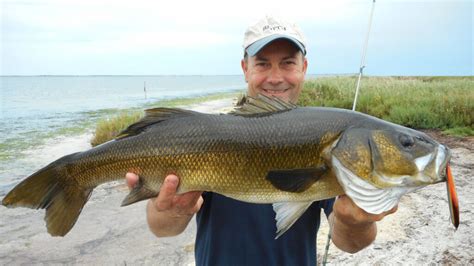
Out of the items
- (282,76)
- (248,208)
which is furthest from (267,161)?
(282,76)

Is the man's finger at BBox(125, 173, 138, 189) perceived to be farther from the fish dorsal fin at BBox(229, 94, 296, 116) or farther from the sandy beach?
the sandy beach

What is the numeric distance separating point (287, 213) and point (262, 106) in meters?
0.70

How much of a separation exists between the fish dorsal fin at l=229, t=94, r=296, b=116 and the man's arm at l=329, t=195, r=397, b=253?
671 millimetres

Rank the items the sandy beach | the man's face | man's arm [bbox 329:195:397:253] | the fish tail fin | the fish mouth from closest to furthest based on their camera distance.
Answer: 1. the fish mouth
2. man's arm [bbox 329:195:397:253]
3. the fish tail fin
4. the man's face
5. the sandy beach

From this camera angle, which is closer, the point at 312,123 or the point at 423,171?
the point at 423,171

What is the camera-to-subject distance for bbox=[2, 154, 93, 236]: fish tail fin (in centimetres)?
249

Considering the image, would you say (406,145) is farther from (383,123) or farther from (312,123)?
(312,123)

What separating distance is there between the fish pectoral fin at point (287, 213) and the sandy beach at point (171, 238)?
244 centimetres

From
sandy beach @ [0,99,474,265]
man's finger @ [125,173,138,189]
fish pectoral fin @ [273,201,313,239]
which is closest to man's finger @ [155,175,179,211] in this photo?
man's finger @ [125,173,138,189]

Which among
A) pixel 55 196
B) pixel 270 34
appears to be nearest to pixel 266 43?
pixel 270 34

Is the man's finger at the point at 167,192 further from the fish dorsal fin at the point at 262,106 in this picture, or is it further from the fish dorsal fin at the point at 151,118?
the fish dorsal fin at the point at 262,106

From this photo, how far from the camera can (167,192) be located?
2.40 metres

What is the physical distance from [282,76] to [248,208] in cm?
128

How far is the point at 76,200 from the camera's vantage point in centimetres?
259
